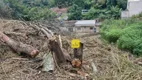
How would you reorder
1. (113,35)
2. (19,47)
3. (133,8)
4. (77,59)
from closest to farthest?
(77,59) → (19,47) → (113,35) → (133,8)

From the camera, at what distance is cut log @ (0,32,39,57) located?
3.78 metres

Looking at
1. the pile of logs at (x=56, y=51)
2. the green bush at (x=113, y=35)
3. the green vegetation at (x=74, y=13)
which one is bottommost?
the green vegetation at (x=74, y=13)

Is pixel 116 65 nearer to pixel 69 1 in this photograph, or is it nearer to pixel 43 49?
pixel 43 49

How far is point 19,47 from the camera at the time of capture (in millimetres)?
3938

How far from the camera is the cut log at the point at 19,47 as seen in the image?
12.4 ft

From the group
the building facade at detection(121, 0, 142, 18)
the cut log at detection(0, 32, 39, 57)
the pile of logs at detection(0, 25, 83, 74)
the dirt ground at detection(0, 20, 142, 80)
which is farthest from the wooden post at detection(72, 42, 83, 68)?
the building facade at detection(121, 0, 142, 18)

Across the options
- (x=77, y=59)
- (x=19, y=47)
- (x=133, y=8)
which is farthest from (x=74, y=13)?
(x=77, y=59)

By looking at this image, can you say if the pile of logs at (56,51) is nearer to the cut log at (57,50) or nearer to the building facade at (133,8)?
the cut log at (57,50)

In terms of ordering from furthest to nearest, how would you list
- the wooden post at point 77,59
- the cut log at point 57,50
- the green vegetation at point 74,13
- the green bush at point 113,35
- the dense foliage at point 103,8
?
1. the green vegetation at point 74,13
2. the dense foliage at point 103,8
3. the green bush at point 113,35
4. the wooden post at point 77,59
5. the cut log at point 57,50

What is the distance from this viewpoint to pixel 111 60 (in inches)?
157

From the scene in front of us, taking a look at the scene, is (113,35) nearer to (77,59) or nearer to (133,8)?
(77,59)

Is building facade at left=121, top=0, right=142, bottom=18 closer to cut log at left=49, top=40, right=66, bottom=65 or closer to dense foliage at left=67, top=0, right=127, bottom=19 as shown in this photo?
dense foliage at left=67, top=0, right=127, bottom=19

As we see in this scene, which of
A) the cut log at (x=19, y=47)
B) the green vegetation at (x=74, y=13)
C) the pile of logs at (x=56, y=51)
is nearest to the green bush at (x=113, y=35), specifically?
the pile of logs at (x=56, y=51)

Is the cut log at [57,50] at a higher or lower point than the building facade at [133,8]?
higher
